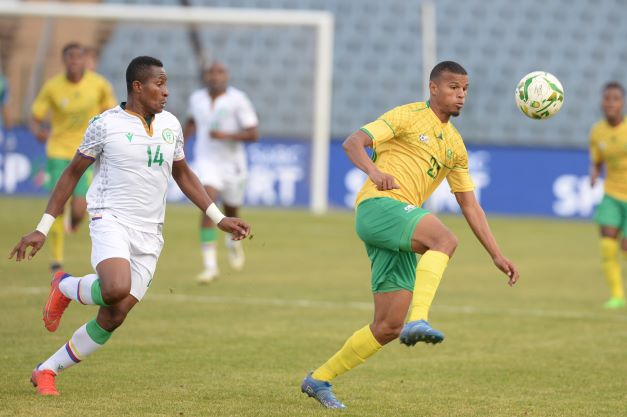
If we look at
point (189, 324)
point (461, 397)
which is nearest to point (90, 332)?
point (461, 397)

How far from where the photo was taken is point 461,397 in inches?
297

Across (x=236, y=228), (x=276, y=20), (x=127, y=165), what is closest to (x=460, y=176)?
(x=236, y=228)

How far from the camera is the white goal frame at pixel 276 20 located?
81.3 feet

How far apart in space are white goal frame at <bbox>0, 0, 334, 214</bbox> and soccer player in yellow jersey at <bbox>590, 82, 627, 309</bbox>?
11476 millimetres

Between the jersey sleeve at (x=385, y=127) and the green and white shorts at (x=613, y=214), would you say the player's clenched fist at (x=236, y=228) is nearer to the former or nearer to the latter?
the jersey sleeve at (x=385, y=127)

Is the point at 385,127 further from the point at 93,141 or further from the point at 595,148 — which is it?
the point at 595,148

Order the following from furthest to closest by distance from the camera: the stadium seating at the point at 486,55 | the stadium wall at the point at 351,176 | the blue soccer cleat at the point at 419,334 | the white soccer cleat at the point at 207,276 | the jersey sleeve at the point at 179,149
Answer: the stadium seating at the point at 486,55 → the stadium wall at the point at 351,176 → the white soccer cleat at the point at 207,276 → the jersey sleeve at the point at 179,149 → the blue soccer cleat at the point at 419,334

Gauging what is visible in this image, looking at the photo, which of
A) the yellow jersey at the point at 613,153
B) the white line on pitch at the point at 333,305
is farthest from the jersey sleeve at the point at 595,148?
the white line on pitch at the point at 333,305

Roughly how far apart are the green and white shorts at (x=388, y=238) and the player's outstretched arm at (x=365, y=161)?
31 cm

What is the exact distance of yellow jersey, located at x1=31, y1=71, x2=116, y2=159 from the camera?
14703 millimetres

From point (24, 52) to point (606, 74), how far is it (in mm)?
14372

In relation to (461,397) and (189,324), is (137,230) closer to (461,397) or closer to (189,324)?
(461,397)

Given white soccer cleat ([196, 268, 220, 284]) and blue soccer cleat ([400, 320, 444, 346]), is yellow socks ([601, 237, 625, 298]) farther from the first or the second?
blue soccer cleat ([400, 320, 444, 346])

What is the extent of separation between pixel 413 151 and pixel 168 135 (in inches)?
59.6
